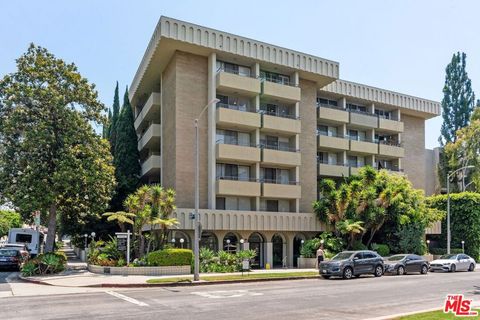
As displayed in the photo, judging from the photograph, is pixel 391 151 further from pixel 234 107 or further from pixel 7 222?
pixel 7 222

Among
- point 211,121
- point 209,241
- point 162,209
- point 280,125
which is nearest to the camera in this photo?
point 162,209

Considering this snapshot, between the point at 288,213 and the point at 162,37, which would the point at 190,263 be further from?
the point at 162,37

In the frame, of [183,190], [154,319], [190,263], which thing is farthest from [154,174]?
[154,319]

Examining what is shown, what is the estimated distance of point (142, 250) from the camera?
31172 mm

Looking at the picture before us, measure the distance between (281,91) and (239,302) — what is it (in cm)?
2625

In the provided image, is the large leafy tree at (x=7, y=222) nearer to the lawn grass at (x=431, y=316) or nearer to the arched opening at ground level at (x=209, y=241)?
the arched opening at ground level at (x=209, y=241)

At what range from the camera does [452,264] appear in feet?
118

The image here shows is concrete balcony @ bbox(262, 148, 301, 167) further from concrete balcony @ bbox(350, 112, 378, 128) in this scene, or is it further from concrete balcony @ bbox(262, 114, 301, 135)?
concrete balcony @ bbox(350, 112, 378, 128)

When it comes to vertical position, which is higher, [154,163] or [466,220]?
[154,163]

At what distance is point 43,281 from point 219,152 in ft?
54.3

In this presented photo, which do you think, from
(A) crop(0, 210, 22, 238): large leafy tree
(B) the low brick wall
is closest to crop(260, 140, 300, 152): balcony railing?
(B) the low brick wall

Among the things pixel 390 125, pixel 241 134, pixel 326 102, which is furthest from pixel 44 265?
pixel 390 125

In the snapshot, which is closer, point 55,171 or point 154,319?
point 154,319

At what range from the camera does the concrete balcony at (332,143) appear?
152ft
